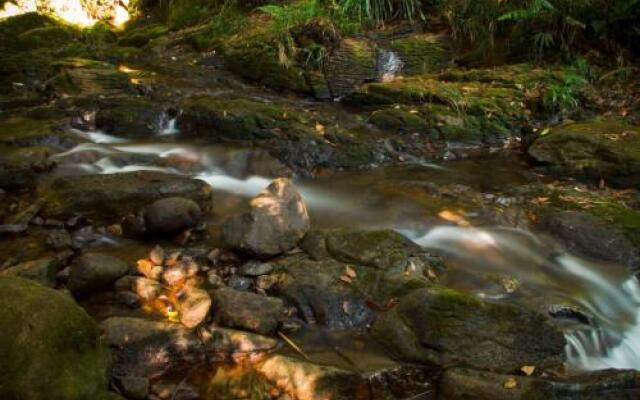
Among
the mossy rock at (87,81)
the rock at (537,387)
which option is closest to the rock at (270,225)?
the rock at (537,387)

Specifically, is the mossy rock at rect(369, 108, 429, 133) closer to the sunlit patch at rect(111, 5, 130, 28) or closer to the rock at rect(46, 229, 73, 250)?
the rock at rect(46, 229, 73, 250)

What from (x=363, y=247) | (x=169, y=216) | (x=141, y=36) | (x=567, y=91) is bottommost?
(x=363, y=247)

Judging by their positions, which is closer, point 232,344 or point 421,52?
point 232,344

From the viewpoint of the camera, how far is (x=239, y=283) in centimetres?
388

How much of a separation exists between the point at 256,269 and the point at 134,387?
1331 mm

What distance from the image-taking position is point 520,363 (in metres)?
3.20

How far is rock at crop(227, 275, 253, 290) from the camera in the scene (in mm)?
3850

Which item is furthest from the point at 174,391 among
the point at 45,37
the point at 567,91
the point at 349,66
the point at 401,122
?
the point at 45,37

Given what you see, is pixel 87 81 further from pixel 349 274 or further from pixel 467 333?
pixel 467 333

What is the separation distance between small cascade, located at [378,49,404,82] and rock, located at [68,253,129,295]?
6.87m

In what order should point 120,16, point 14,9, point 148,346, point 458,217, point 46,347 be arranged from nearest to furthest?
point 46,347, point 148,346, point 458,217, point 14,9, point 120,16

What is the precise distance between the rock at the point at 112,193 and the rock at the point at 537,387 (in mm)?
2916

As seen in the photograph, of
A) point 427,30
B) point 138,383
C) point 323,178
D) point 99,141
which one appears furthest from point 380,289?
point 427,30

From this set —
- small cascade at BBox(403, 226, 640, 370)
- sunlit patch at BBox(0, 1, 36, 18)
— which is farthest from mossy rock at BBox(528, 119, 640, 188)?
sunlit patch at BBox(0, 1, 36, 18)
